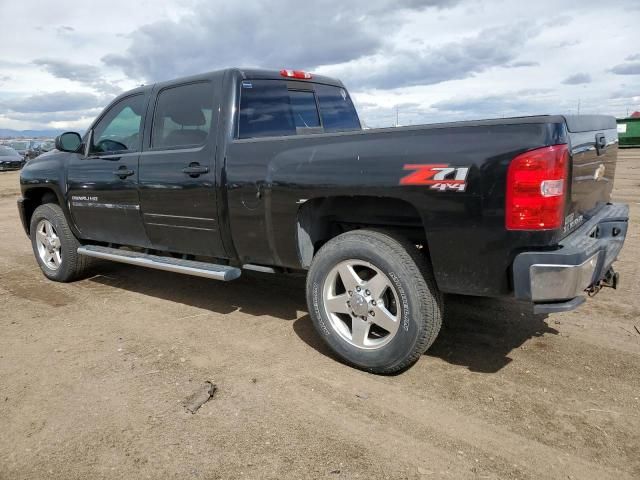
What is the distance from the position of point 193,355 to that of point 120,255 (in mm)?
1740

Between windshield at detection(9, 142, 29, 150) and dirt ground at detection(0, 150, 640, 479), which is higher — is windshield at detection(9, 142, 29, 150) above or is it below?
above

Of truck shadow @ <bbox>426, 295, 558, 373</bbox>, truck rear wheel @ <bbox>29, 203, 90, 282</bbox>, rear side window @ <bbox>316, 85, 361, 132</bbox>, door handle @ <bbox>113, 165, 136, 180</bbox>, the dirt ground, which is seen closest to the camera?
the dirt ground

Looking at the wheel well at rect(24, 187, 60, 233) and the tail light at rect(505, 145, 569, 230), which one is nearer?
the tail light at rect(505, 145, 569, 230)

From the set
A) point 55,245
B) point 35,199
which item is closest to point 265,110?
point 55,245

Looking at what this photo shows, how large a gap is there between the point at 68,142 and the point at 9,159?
24.7 metres

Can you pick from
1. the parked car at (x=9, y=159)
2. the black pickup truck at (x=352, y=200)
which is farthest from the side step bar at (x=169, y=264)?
the parked car at (x=9, y=159)

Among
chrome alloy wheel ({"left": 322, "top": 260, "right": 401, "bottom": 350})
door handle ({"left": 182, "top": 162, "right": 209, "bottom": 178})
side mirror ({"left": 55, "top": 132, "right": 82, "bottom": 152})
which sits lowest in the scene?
chrome alloy wheel ({"left": 322, "top": 260, "right": 401, "bottom": 350})

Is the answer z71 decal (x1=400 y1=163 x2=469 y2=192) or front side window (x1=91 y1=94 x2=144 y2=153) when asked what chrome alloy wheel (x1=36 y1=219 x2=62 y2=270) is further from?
z71 decal (x1=400 y1=163 x2=469 y2=192)

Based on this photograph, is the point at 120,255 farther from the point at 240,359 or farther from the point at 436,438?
the point at 436,438

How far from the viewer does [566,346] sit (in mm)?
3773

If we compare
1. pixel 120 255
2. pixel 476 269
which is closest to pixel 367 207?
pixel 476 269

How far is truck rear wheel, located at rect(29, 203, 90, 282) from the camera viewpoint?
5.74 metres

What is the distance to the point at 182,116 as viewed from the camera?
14.9ft

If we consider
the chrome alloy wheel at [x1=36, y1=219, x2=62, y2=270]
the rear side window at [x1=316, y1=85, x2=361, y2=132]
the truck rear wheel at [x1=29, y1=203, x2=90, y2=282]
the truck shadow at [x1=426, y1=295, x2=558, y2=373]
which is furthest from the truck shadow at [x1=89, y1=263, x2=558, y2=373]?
the rear side window at [x1=316, y1=85, x2=361, y2=132]
